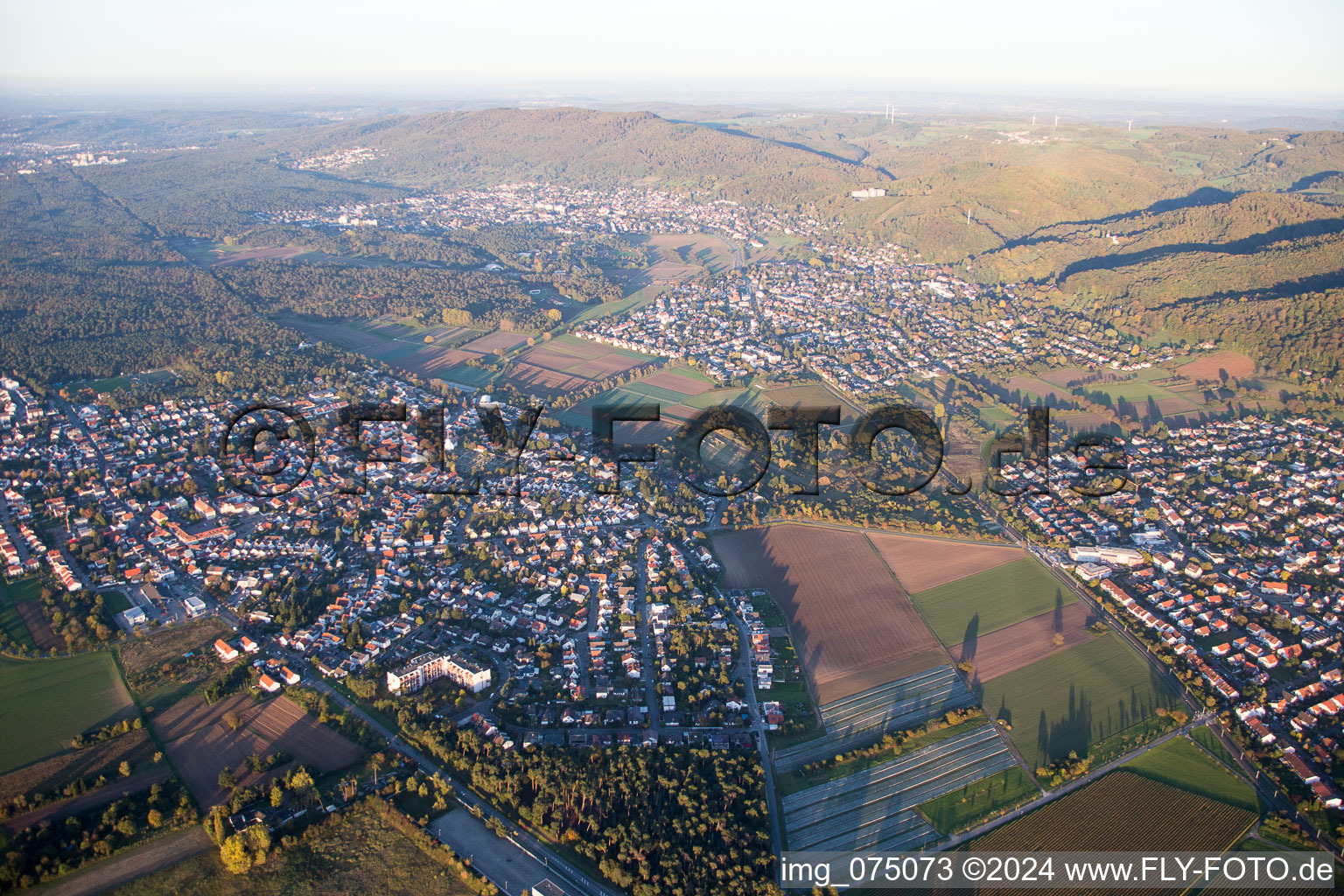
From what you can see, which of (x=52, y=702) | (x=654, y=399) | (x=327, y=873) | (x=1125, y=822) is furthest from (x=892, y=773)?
(x=654, y=399)

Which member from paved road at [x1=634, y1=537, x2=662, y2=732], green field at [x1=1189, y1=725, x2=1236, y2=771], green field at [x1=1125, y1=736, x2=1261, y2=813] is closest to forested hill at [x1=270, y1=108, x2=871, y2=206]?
paved road at [x1=634, y1=537, x2=662, y2=732]

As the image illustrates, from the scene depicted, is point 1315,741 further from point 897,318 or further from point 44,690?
point 897,318

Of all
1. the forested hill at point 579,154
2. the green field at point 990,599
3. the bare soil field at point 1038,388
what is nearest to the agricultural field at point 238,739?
the green field at point 990,599

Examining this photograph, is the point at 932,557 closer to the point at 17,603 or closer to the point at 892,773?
the point at 892,773

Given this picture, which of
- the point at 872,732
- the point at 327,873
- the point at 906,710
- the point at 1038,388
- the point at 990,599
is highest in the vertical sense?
the point at 1038,388

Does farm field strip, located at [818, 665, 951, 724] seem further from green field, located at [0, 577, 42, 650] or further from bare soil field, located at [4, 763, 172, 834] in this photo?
green field, located at [0, 577, 42, 650]

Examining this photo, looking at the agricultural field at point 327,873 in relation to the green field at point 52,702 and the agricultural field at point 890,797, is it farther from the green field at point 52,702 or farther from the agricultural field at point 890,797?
the agricultural field at point 890,797
